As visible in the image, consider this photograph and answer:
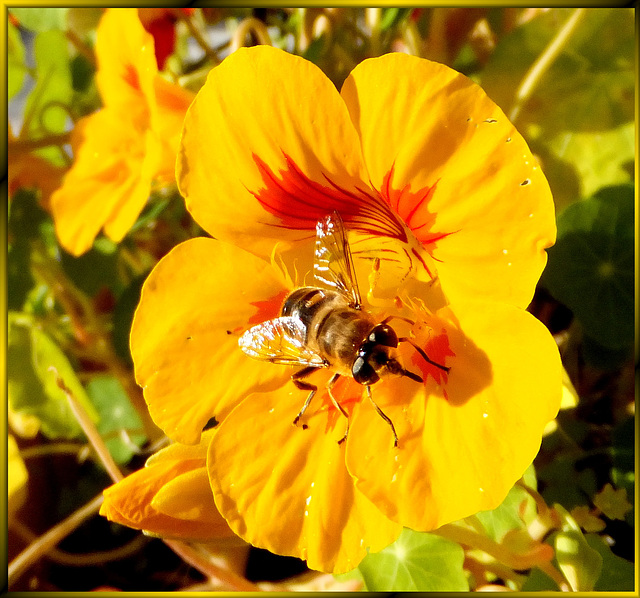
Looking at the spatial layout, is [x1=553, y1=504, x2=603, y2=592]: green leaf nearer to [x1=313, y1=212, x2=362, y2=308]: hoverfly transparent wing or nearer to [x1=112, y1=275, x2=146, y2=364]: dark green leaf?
[x1=313, y1=212, x2=362, y2=308]: hoverfly transparent wing

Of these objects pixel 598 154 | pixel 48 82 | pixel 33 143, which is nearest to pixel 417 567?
pixel 598 154

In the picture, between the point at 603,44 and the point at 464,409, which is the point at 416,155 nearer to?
the point at 464,409

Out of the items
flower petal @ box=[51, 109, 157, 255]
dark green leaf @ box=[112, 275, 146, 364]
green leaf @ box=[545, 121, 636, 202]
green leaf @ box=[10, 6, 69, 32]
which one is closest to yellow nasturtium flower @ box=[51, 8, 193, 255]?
flower petal @ box=[51, 109, 157, 255]

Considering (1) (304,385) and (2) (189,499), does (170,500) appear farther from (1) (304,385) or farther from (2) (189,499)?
(1) (304,385)

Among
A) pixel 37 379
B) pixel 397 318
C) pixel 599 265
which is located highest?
pixel 397 318

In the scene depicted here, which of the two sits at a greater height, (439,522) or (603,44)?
(603,44)

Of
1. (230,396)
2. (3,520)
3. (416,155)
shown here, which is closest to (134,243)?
(3,520)

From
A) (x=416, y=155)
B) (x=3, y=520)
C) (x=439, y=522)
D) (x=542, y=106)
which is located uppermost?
(x=416, y=155)
